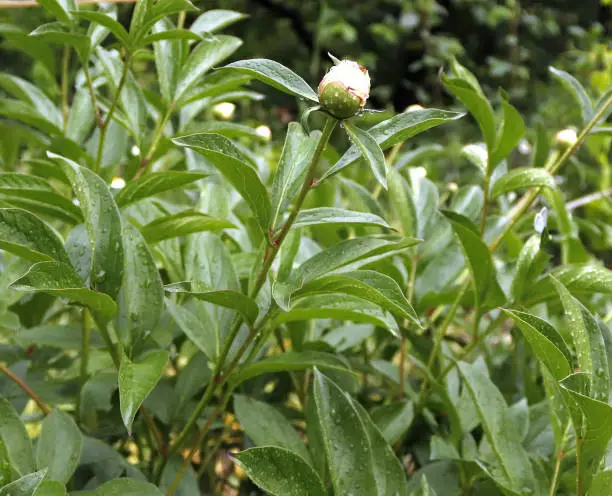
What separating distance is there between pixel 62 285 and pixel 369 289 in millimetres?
161

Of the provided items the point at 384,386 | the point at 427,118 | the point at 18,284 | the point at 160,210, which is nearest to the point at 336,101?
the point at 427,118

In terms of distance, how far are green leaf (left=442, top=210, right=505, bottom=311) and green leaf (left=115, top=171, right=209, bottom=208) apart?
18 centimetres

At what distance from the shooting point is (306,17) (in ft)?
10.1

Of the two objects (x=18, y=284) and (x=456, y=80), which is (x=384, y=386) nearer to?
(x=456, y=80)

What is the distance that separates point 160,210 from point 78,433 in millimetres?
222

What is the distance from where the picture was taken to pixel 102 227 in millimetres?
412

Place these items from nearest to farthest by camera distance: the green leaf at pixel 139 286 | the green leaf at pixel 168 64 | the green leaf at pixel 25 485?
the green leaf at pixel 25 485 → the green leaf at pixel 139 286 → the green leaf at pixel 168 64

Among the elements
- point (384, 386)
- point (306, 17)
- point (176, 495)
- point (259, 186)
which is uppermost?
point (259, 186)

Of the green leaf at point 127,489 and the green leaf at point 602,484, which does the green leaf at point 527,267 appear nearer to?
the green leaf at point 602,484

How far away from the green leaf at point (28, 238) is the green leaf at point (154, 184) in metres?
0.08

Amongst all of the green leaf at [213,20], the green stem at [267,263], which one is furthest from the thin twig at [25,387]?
the green leaf at [213,20]

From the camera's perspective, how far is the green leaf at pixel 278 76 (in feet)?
1.11

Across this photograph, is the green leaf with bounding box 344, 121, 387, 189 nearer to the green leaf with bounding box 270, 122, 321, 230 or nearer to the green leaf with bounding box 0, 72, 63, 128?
the green leaf with bounding box 270, 122, 321, 230

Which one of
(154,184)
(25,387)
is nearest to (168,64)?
(154,184)
